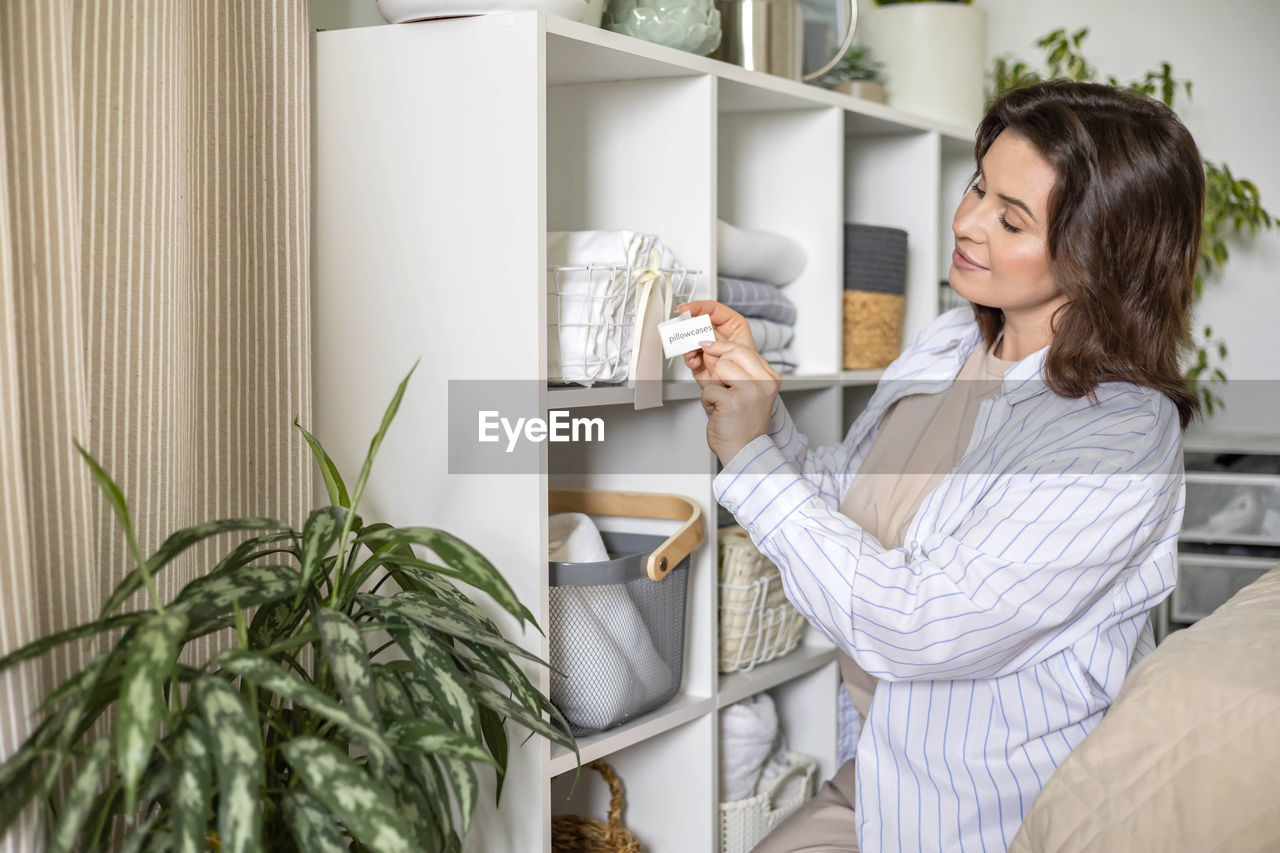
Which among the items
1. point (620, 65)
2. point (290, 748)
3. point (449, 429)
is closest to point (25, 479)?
point (290, 748)

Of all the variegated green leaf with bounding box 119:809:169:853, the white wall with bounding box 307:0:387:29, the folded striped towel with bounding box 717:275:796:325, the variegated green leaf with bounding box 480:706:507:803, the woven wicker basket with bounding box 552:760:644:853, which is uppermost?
the white wall with bounding box 307:0:387:29

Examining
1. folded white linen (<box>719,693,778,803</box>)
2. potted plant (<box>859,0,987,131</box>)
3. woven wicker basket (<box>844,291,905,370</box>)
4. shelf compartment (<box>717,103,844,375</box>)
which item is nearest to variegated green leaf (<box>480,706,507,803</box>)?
folded white linen (<box>719,693,778,803</box>)

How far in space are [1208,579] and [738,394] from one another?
1267 millimetres

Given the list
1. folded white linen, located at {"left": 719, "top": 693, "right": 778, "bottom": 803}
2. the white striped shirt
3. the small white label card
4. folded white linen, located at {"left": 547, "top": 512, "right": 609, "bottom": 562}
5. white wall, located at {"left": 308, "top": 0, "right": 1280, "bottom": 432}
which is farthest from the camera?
white wall, located at {"left": 308, "top": 0, "right": 1280, "bottom": 432}

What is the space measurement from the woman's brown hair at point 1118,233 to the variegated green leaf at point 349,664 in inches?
32.0

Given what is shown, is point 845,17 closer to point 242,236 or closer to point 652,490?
point 652,490

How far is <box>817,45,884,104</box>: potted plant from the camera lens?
1967 mm

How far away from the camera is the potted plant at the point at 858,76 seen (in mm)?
1967

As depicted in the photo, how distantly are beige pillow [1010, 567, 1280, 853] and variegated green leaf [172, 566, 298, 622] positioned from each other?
0.68 meters

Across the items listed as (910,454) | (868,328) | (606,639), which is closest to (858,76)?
(868,328)

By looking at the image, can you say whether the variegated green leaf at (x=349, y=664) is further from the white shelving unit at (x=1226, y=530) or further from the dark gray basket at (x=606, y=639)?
the white shelving unit at (x=1226, y=530)

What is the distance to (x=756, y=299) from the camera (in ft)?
5.48

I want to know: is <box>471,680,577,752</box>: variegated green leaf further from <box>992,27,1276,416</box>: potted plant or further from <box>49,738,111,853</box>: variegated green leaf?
<box>992,27,1276,416</box>: potted plant

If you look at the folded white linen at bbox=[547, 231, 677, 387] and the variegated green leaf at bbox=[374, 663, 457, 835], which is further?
the folded white linen at bbox=[547, 231, 677, 387]
